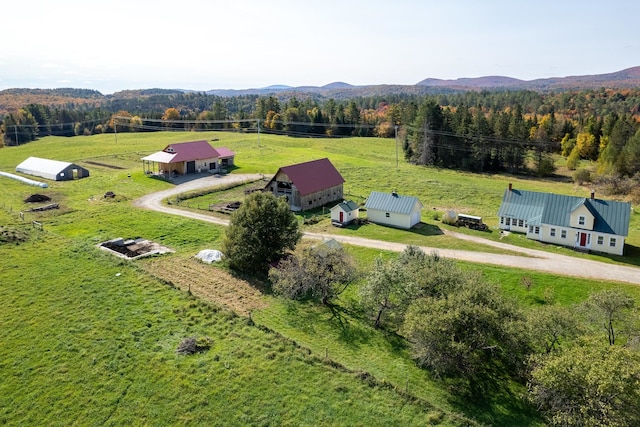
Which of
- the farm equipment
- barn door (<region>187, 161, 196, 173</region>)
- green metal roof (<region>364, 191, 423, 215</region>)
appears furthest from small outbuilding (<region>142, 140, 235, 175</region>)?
the farm equipment

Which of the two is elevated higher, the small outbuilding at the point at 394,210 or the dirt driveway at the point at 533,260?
the small outbuilding at the point at 394,210

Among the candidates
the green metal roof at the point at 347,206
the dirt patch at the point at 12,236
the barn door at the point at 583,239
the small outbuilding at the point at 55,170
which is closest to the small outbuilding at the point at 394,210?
the green metal roof at the point at 347,206

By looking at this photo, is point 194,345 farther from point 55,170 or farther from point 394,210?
point 55,170

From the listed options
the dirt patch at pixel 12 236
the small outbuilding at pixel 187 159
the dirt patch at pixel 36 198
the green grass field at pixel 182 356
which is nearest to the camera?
the green grass field at pixel 182 356

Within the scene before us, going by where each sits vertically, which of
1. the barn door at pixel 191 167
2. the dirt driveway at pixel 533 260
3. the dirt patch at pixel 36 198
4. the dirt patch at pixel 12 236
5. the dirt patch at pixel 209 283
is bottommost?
the dirt driveway at pixel 533 260

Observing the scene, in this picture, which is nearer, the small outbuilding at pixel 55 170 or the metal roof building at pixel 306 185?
the metal roof building at pixel 306 185

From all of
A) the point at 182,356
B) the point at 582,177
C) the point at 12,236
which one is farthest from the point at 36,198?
the point at 582,177

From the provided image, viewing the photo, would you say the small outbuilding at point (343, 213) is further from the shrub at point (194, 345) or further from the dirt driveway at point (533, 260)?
the shrub at point (194, 345)

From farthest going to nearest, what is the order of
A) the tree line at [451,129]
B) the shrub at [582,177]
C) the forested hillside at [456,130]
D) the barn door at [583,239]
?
the tree line at [451,129]
the forested hillside at [456,130]
the shrub at [582,177]
the barn door at [583,239]
